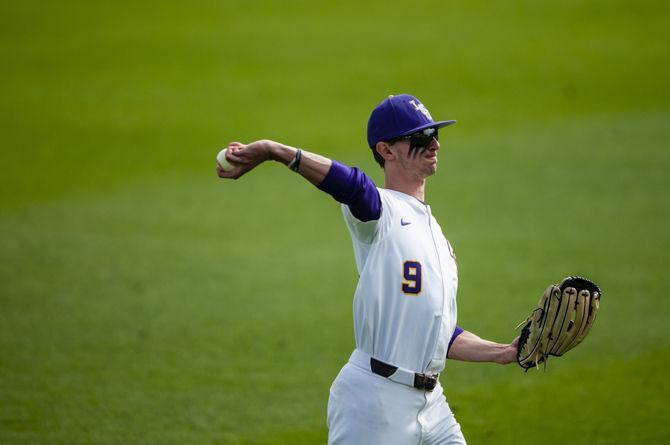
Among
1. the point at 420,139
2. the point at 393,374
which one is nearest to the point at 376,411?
the point at 393,374

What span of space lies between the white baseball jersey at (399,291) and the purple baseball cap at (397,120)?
0.99 feet

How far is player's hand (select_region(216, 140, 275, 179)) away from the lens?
395 centimetres

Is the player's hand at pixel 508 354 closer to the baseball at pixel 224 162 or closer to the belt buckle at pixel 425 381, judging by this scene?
the belt buckle at pixel 425 381

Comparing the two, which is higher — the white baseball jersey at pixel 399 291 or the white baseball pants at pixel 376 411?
the white baseball jersey at pixel 399 291

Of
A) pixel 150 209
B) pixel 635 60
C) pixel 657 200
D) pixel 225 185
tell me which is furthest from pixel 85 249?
pixel 635 60

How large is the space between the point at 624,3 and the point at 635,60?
336cm

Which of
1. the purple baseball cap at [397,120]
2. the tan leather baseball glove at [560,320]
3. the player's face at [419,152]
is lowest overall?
the tan leather baseball glove at [560,320]

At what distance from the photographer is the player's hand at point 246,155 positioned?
156 inches

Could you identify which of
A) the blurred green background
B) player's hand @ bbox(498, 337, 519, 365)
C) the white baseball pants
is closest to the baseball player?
the white baseball pants

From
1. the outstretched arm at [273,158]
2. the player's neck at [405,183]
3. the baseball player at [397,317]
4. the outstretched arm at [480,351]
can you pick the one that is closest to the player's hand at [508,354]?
the outstretched arm at [480,351]

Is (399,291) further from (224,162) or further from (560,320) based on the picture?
(224,162)

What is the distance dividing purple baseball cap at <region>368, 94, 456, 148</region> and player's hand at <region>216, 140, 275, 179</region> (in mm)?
759

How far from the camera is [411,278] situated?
14.2ft

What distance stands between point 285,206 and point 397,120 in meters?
9.89
